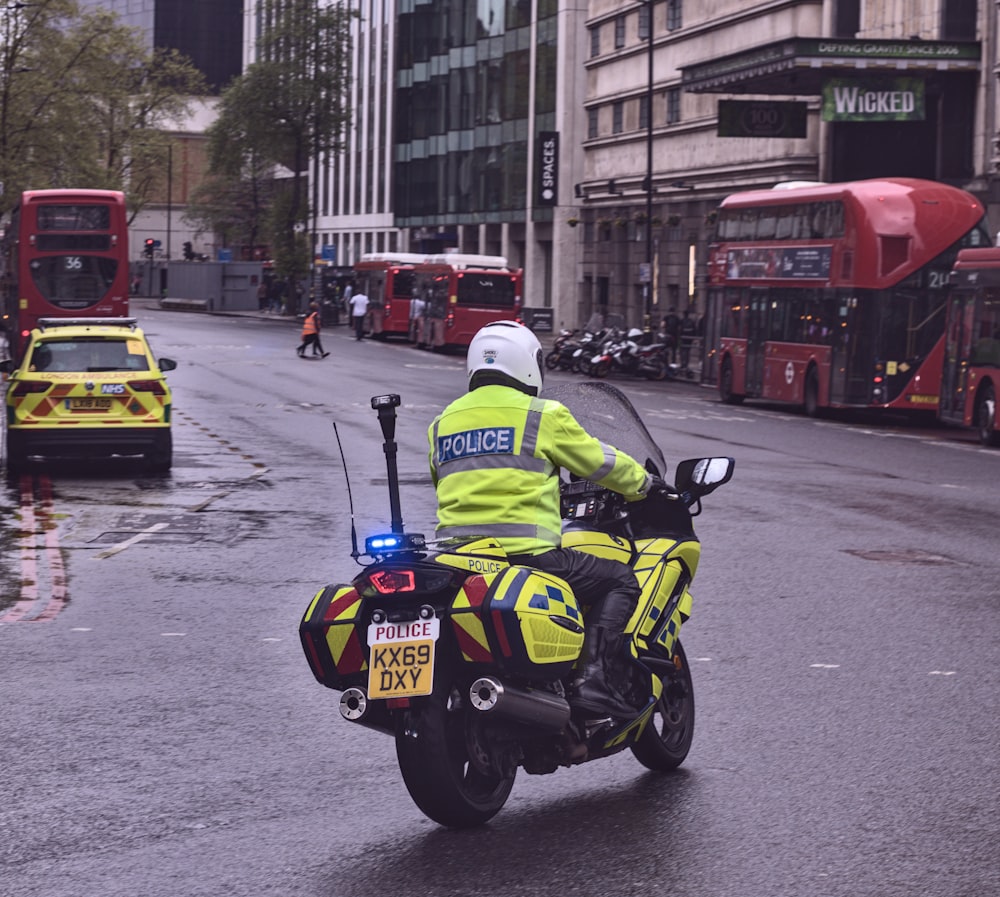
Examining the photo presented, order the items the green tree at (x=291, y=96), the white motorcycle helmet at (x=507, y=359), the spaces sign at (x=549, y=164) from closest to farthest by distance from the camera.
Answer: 1. the white motorcycle helmet at (x=507, y=359)
2. the spaces sign at (x=549, y=164)
3. the green tree at (x=291, y=96)

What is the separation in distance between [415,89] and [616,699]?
87.6 meters

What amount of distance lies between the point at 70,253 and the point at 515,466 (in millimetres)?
38661

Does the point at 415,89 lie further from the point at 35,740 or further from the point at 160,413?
the point at 35,740

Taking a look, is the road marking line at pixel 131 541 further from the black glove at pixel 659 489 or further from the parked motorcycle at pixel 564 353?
the parked motorcycle at pixel 564 353

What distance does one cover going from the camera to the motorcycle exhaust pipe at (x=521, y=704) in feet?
18.7

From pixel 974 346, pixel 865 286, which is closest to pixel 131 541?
pixel 974 346

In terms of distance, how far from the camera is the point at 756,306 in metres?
34.7

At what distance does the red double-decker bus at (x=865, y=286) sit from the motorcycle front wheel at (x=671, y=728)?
79.2 ft

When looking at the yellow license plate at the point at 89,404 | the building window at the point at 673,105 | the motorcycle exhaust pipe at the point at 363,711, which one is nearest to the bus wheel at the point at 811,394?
the yellow license plate at the point at 89,404

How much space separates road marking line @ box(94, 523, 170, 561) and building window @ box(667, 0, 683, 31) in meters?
47.9

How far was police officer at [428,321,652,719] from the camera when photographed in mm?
6137

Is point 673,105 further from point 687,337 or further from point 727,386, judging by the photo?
point 727,386

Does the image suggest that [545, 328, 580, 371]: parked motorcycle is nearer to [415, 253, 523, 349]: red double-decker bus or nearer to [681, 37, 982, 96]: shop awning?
[415, 253, 523, 349]: red double-decker bus

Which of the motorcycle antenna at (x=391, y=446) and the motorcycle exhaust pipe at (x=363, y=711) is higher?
the motorcycle antenna at (x=391, y=446)
